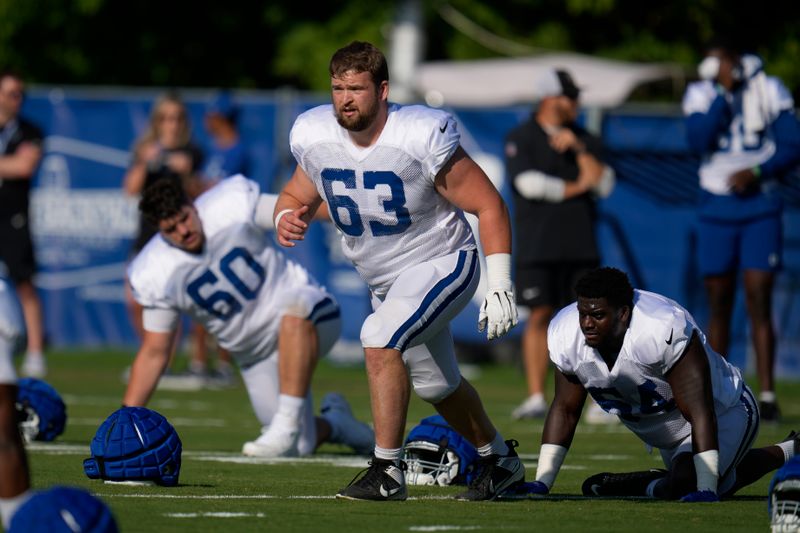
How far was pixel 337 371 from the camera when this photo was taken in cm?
1451

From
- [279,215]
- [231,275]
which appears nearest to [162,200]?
[231,275]

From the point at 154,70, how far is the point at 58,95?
5.04 meters

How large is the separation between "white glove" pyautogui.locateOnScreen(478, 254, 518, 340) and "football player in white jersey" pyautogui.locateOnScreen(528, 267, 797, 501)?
0.29 m

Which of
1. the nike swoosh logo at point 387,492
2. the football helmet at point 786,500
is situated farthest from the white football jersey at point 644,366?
the football helmet at point 786,500

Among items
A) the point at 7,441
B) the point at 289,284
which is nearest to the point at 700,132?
the point at 289,284

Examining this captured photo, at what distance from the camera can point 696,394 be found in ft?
19.9

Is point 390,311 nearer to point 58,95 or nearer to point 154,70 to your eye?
point 58,95

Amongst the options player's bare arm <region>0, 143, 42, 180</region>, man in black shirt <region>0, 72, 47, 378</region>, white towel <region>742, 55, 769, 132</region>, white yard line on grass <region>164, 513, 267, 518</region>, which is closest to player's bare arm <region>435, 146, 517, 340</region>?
white yard line on grass <region>164, 513, 267, 518</region>

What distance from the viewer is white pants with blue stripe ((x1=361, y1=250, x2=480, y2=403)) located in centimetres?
605

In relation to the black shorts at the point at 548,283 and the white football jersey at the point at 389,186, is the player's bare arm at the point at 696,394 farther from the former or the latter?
the black shorts at the point at 548,283

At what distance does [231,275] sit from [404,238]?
202cm

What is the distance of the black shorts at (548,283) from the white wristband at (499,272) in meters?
4.50

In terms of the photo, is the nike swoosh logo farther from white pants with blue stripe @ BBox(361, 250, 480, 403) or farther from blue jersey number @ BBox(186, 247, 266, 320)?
blue jersey number @ BBox(186, 247, 266, 320)

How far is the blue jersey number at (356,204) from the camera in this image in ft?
20.2
